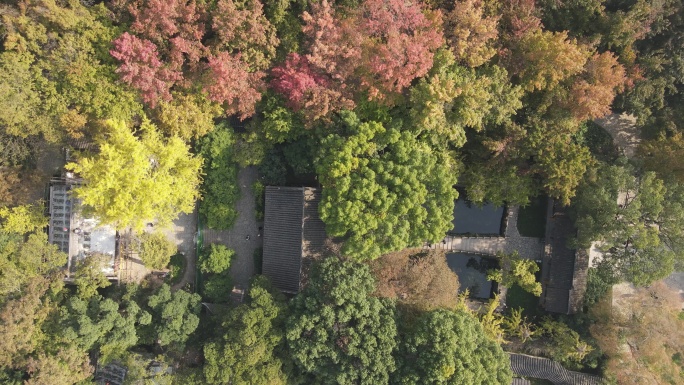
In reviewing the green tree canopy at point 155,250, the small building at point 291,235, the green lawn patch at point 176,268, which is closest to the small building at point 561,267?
the small building at point 291,235

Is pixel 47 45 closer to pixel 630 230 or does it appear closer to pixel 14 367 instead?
pixel 14 367

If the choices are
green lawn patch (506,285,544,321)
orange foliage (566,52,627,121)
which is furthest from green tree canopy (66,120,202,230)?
green lawn patch (506,285,544,321)

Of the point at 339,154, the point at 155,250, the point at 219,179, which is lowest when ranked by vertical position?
the point at 155,250

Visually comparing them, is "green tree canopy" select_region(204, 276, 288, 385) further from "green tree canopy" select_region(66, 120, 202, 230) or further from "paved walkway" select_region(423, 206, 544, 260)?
"paved walkway" select_region(423, 206, 544, 260)

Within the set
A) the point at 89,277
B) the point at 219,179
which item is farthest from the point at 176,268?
the point at 219,179

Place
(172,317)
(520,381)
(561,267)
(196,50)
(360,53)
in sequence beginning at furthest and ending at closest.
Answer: (561,267)
(520,381)
(172,317)
(196,50)
(360,53)

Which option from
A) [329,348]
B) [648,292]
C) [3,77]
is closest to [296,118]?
[329,348]

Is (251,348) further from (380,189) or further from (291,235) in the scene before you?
(380,189)
